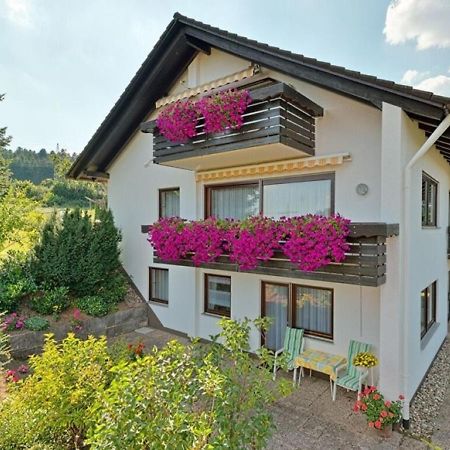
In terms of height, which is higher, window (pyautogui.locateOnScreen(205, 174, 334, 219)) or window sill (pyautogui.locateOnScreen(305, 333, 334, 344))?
window (pyautogui.locateOnScreen(205, 174, 334, 219))

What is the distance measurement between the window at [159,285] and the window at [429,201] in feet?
36.3

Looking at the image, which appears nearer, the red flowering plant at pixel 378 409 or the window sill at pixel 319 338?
the red flowering plant at pixel 378 409

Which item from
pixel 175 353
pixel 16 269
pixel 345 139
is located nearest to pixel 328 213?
pixel 345 139

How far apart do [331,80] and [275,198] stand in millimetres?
4084

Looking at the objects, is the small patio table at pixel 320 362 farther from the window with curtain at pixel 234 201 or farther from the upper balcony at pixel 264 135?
the upper balcony at pixel 264 135

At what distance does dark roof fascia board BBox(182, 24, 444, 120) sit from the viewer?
753 centimetres

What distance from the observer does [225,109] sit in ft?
31.1

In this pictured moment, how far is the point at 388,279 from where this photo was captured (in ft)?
26.1

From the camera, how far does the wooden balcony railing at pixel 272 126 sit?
29.1 feet

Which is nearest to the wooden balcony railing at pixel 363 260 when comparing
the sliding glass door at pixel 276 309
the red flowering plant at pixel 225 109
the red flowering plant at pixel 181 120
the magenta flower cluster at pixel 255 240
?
the magenta flower cluster at pixel 255 240

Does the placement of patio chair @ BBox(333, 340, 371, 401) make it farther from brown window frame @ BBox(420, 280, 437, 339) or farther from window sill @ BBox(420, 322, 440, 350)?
brown window frame @ BBox(420, 280, 437, 339)

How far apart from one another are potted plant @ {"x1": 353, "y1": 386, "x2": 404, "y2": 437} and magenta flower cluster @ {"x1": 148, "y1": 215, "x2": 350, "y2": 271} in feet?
11.5

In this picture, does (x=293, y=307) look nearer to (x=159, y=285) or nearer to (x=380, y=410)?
(x=380, y=410)

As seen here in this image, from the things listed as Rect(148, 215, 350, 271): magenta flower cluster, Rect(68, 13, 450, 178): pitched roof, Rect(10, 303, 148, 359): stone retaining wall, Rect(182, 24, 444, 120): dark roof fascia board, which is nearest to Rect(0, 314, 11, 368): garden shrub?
Rect(10, 303, 148, 359): stone retaining wall
